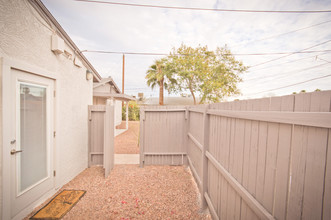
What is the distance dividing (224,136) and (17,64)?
3.33m

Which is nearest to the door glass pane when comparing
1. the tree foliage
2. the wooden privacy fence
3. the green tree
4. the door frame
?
the door frame

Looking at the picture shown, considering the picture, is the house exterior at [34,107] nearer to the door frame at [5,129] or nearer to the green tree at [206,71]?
the door frame at [5,129]

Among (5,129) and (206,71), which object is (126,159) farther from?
(206,71)

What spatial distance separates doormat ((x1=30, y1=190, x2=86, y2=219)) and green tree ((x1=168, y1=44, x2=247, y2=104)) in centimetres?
1323

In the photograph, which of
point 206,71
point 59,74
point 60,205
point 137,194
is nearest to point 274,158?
point 137,194

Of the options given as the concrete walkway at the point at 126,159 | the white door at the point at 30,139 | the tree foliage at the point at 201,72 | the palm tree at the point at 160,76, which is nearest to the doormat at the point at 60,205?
the white door at the point at 30,139

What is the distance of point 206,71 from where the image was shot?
1428 cm

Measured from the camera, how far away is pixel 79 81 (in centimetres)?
409

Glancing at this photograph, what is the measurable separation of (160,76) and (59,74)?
12.7 m

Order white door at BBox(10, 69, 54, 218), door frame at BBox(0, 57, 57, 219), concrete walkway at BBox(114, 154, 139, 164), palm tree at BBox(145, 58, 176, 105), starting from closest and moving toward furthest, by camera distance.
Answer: door frame at BBox(0, 57, 57, 219)
white door at BBox(10, 69, 54, 218)
concrete walkway at BBox(114, 154, 139, 164)
palm tree at BBox(145, 58, 176, 105)

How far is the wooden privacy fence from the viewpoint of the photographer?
727mm

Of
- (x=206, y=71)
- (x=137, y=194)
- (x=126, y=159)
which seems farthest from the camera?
(x=206, y=71)

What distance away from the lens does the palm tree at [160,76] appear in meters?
15.6

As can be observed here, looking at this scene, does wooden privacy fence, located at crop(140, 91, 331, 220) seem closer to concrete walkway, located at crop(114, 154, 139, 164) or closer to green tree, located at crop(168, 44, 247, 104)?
concrete walkway, located at crop(114, 154, 139, 164)
